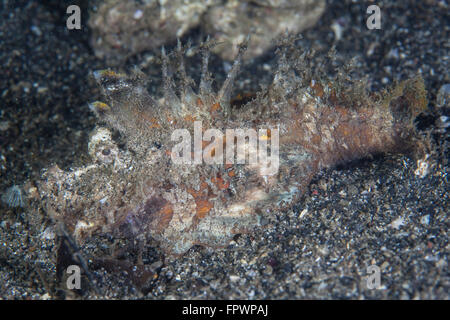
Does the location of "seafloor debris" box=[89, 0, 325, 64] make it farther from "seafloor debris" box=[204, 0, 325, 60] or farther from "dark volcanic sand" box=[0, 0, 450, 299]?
"dark volcanic sand" box=[0, 0, 450, 299]

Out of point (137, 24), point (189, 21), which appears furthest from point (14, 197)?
point (189, 21)

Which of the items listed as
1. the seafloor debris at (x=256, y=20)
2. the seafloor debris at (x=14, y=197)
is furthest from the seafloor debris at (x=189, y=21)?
the seafloor debris at (x=14, y=197)

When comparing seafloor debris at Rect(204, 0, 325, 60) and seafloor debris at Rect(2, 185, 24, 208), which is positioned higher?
seafloor debris at Rect(204, 0, 325, 60)

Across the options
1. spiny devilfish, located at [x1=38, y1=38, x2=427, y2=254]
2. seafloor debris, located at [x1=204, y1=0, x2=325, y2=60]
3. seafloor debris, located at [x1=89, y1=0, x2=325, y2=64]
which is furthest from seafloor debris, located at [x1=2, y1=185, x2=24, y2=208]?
seafloor debris, located at [x1=204, y1=0, x2=325, y2=60]

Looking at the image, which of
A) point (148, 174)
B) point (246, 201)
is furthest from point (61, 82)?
point (246, 201)

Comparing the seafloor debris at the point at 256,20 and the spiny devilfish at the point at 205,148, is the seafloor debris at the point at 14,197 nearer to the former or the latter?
the spiny devilfish at the point at 205,148
